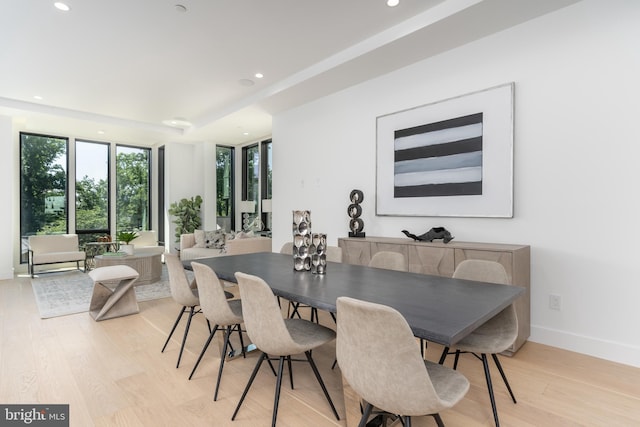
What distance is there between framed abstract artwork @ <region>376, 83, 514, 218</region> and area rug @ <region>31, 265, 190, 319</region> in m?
3.47

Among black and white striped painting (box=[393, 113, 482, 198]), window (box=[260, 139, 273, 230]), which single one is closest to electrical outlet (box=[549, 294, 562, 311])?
black and white striped painting (box=[393, 113, 482, 198])

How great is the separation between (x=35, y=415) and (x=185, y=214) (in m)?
6.34

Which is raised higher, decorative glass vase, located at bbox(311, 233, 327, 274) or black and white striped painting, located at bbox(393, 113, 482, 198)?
black and white striped painting, located at bbox(393, 113, 482, 198)

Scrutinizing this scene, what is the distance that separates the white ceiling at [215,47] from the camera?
3029mm

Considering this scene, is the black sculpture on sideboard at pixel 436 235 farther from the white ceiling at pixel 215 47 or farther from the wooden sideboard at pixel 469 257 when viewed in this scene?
the white ceiling at pixel 215 47

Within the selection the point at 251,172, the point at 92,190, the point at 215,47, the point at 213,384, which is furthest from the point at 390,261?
the point at 92,190

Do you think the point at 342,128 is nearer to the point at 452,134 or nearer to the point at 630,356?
the point at 452,134

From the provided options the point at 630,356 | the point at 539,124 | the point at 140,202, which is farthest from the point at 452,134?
the point at 140,202

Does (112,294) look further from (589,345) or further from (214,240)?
(589,345)

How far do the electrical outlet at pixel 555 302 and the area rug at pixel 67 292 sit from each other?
4.48 meters

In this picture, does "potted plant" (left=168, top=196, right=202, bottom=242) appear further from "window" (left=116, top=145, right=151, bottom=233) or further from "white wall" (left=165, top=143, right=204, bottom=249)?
"window" (left=116, top=145, right=151, bottom=233)

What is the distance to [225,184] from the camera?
28.8 ft

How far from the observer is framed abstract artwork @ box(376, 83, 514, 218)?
3.20m

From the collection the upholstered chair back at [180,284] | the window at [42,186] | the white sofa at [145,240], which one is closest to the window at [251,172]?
the white sofa at [145,240]
